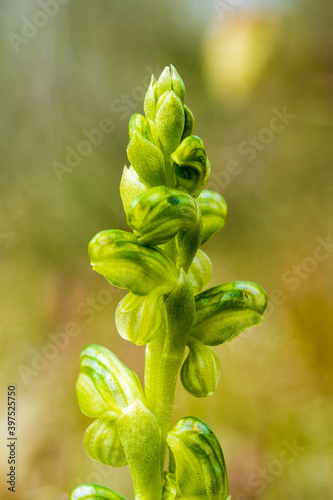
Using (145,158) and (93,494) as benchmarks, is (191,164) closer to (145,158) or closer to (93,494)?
(145,158)

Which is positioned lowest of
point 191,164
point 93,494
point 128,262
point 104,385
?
point 93,494

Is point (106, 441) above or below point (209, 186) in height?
below

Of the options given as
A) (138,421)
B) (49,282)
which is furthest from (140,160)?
(49,282)

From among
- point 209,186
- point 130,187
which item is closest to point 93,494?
point 130,187

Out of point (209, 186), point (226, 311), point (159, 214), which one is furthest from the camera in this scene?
point (209, 186)

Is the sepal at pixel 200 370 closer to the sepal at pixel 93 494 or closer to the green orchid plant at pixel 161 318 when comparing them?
the green orchid plant at pixel 161 318

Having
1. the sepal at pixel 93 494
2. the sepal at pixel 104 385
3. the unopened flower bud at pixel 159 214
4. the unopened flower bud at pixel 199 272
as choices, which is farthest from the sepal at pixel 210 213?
the sepal at pixel 93 494

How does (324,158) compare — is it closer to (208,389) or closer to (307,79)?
(307,79)

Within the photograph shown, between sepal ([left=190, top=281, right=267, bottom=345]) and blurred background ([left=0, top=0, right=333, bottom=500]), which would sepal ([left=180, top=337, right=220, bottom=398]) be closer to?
sepal ([left=190, top=281, right=267, bottom=345])
